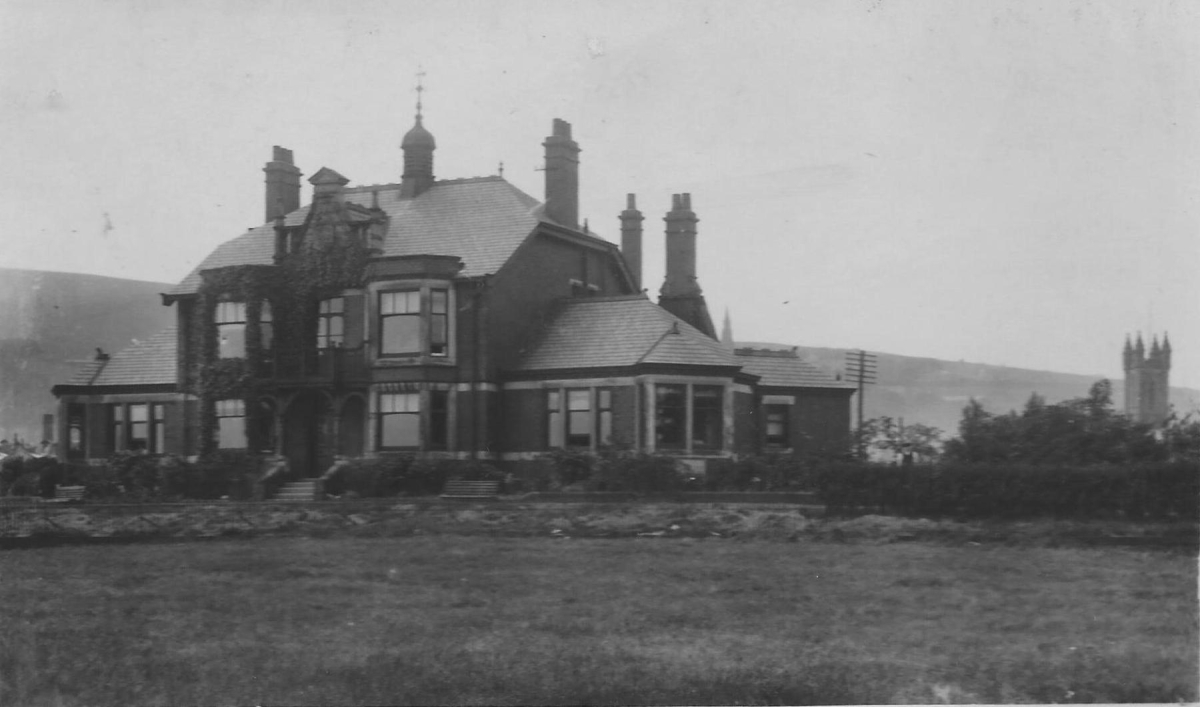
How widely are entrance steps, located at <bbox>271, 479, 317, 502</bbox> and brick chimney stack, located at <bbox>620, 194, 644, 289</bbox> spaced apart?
15.9m

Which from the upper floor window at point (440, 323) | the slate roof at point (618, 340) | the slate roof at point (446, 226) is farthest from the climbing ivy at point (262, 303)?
the slate roof at point (618, 340)

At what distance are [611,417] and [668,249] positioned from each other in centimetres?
1020

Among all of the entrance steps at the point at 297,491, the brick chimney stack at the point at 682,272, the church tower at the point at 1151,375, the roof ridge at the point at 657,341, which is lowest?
the entrance steps at the point at 297,491

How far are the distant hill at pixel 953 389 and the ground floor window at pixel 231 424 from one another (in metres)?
20.8

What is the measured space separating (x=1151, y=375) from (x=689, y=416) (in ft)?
48.5

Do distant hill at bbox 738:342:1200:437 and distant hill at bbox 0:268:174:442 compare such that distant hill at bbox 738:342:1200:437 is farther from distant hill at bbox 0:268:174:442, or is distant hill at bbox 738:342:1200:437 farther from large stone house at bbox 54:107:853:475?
distant hill at bbox 0:268:174:442

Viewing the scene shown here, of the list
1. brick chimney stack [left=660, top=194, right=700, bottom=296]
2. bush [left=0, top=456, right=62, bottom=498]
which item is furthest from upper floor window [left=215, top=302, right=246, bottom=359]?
brick chimney stack [left=660, top=194, right=700, bottom=296]

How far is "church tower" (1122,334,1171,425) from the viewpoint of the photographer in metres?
19.8

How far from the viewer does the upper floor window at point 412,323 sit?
37062mm

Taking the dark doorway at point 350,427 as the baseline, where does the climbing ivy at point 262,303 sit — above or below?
above

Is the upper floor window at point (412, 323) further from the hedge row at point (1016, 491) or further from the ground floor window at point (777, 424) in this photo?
the hedge row at point (1016, 491)

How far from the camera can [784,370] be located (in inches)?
1722

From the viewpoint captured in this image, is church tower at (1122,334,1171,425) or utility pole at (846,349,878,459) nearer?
church tower at (1122,334,1171,425)

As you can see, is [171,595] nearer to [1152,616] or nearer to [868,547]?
[868,547]
